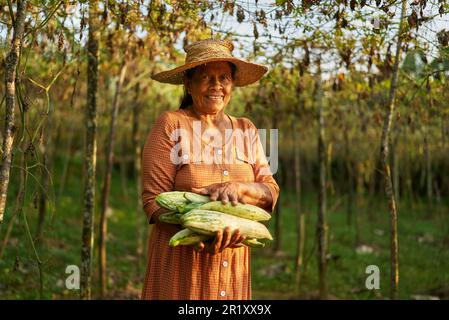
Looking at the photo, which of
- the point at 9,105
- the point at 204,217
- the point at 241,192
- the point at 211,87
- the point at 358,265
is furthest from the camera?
the point at 358,265

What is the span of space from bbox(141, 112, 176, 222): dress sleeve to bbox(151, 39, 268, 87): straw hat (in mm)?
318

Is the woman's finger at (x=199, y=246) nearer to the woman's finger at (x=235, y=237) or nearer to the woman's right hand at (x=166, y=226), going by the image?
the woman's finger at (x=235, y=237)

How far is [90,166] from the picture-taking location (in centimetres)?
504

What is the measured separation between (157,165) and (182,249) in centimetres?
42

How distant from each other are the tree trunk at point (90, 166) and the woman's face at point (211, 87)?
2279 mm

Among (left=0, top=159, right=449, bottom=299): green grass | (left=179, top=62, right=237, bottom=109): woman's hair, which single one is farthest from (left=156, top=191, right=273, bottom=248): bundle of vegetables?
(left=0, top=159, right=449, bottom=299): green grass

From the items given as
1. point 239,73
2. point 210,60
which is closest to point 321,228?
point 239,73

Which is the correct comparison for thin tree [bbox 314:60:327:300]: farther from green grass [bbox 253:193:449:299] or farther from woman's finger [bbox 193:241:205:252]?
woman's finger [bbox 193:241:205:252]

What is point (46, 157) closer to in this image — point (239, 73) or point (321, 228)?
point (239, 73)

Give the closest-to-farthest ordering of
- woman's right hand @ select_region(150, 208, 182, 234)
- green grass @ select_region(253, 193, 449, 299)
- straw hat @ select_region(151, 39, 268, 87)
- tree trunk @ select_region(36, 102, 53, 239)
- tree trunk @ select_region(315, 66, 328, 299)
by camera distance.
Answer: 1. woman's right hand @ select_region(150, 208, 182, 234)
2. straw hat @ select_region(151, 39, 268, 87)
3. tree trunk @ select_region(36, 102, 53, 239)
4. tree trunk @ select_region(315, 66, 328, 299)
5. green grass @ select_region(253, 193, 449, 299)

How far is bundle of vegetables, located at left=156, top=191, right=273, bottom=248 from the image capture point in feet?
8.00

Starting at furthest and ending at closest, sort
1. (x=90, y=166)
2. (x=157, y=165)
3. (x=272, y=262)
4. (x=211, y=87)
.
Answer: (x=272, y=262)
(x=90, y=166)
(x=211, y=87)
(x=157, y=165)

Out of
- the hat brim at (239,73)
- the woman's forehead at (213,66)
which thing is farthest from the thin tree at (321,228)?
the woman's forehead at (213,66)
